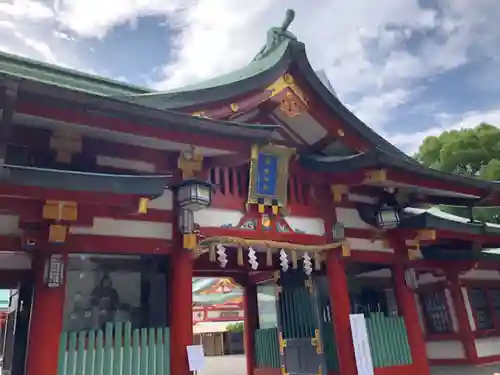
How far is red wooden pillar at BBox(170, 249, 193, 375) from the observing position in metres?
6.84

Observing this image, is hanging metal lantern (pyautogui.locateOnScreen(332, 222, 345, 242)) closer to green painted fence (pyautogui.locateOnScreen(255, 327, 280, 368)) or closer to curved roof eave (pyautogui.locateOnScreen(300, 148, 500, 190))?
curved roof eave (pyautogui.locateOnScreen(300, 148, 500, 190))

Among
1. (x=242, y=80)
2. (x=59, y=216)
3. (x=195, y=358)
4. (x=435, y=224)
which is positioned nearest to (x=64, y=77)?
(x=242, y=80)

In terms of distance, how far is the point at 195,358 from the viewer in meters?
6.72

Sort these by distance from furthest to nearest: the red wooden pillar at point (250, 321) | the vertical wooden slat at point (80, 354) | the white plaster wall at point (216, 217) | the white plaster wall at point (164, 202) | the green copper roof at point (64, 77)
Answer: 1. the red wooden pillar at point (250, 321)
2. the green copper roof at point (64, 77)
3. the white plaster wall at point (216, 217)
4. the white plaster wall at point (164, 202)
5. the vertical wooden slat at point (80, 354)

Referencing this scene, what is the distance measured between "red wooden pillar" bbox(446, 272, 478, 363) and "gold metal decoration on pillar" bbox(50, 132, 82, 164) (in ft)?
35.8

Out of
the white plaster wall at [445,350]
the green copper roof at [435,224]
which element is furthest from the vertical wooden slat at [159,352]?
the white plaster wall at [445,350]

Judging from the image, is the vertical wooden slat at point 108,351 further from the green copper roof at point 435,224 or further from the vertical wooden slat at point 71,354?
the green copper roof at point 435,224

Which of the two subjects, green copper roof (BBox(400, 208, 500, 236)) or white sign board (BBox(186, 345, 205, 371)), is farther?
green copper roof (BBox(400, 208, 500, 236))

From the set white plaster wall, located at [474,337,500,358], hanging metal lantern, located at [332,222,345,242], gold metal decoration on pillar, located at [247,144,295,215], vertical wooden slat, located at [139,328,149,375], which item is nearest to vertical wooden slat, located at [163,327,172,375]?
vertical wooden slat, located at [139,328,149,375]

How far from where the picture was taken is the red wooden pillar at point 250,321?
12163mm

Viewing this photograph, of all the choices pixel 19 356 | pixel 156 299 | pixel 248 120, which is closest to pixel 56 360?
pixel 19 356

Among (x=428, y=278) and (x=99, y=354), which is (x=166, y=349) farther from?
(x=428, y=278)

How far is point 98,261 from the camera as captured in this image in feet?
25.6

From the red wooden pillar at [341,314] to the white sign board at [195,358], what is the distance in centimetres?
327
